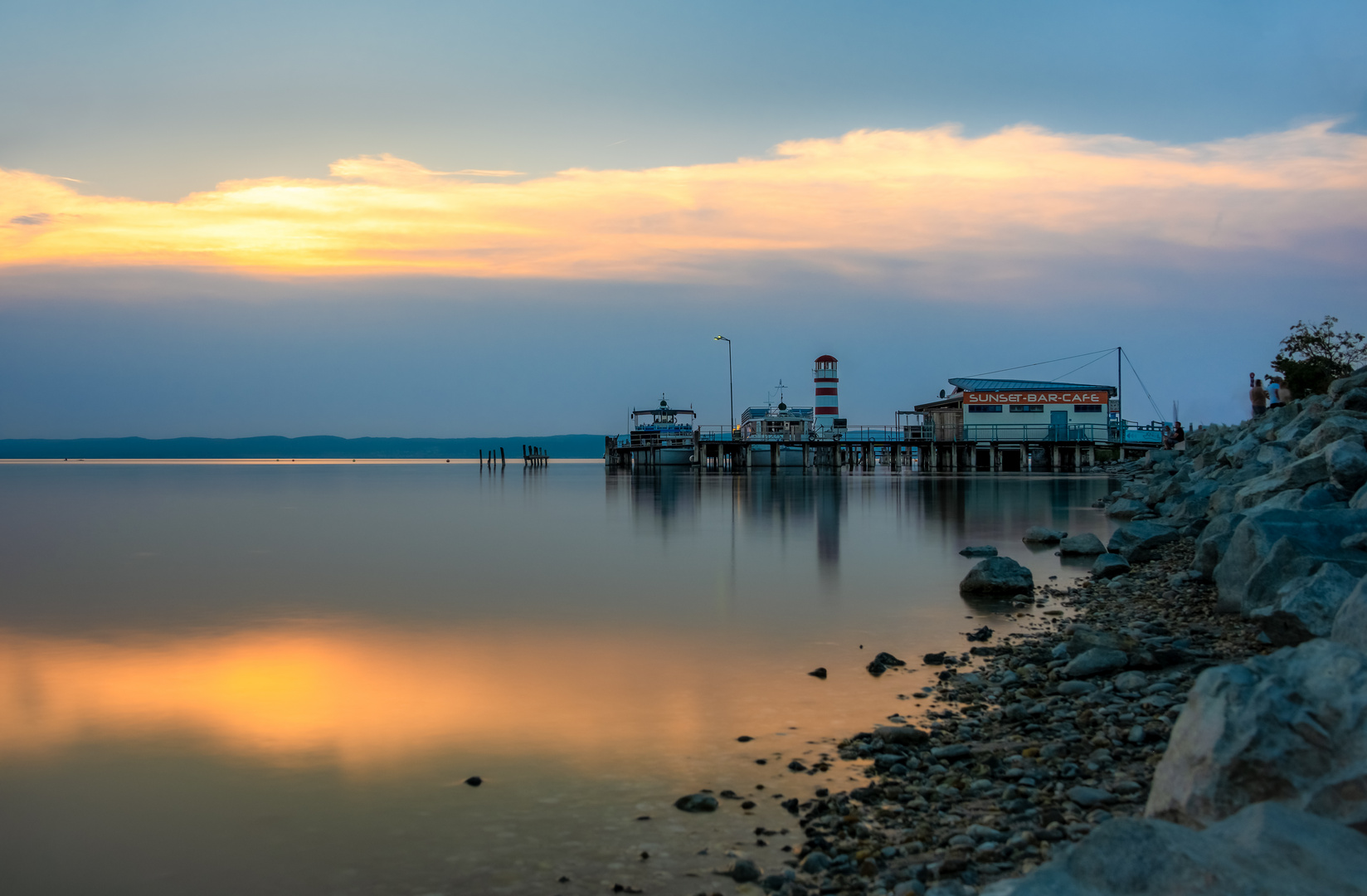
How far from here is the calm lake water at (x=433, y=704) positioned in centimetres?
554

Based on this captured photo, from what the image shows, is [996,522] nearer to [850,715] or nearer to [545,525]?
[545,525]

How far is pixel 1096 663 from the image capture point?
8.25 meters

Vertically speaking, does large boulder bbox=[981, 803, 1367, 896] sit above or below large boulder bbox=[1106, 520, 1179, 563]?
above

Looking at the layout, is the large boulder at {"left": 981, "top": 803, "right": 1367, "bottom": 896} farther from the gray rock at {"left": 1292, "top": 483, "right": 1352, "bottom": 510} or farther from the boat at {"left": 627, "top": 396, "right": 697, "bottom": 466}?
the boat at {"left": 627, "top": 396, "right": 697, "bottom": 466}

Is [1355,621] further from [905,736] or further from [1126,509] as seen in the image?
[1126,509]

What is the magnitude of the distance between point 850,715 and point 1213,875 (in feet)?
16.1

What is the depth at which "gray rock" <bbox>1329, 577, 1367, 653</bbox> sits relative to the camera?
5098 mm

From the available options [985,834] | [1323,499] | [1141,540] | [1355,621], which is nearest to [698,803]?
[985,834]

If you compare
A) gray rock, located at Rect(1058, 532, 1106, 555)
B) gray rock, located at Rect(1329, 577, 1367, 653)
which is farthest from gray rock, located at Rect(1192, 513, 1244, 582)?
gray rock, located at Rect(1329, 577, 1367, 653)

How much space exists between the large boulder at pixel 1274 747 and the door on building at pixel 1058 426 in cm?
7211

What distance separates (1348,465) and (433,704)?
10.3m

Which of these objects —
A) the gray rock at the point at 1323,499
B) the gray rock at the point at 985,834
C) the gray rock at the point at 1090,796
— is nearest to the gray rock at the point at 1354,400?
the gray rock at the point at 1323,499

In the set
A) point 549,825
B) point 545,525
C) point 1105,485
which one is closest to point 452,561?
point 545,525

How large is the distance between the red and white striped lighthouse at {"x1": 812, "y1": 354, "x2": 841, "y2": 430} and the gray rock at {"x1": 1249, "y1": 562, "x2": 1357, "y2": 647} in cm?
8348
